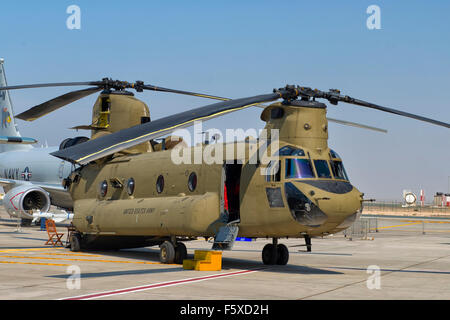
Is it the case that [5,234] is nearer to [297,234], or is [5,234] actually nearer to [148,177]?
[148,177]

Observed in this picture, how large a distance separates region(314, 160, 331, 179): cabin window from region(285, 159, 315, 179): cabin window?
0.59ft

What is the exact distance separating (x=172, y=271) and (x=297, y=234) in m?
3.46

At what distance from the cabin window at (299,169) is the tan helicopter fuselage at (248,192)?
26 mm

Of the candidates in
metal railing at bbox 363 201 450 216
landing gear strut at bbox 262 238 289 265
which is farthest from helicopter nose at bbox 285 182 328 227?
metal railing at bbox 363 201 450 216

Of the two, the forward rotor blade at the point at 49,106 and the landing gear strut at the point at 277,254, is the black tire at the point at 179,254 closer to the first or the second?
the landing gear strut at the point at 277,254

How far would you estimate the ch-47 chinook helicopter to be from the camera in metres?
14.7

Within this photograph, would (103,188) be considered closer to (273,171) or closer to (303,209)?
(273,171)

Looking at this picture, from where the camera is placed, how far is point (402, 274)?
1591cm

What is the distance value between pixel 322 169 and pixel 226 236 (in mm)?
3117

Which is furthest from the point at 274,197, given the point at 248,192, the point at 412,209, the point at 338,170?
the point at 412,209

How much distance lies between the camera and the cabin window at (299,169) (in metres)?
15.3

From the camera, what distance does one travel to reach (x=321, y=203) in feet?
Result: 48.2

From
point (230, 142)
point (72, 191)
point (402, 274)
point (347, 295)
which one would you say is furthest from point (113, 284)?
point (72, 191)

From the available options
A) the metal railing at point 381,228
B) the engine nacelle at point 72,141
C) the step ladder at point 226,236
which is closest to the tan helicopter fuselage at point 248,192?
the step ladder at point 226,236
